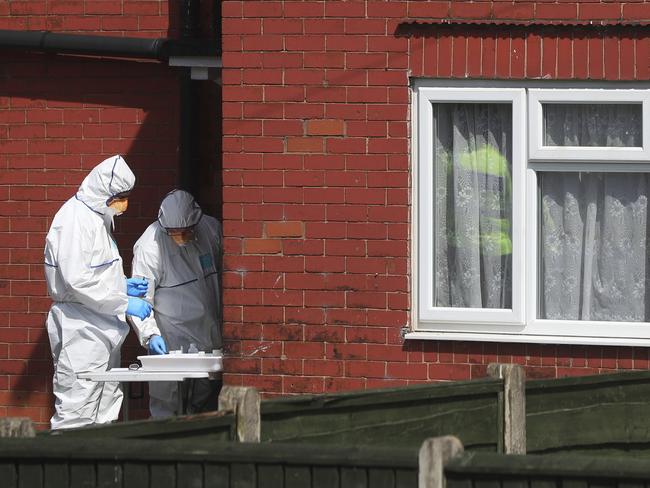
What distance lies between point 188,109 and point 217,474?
524 cm

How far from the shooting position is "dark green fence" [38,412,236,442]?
5934 mm

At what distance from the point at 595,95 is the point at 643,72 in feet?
1.00

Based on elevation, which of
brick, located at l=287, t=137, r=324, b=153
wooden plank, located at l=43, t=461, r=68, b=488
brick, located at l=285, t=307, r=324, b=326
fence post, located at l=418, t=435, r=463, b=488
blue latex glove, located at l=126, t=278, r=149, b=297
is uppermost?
brick, located at l=287, t=137, r=324, b=153

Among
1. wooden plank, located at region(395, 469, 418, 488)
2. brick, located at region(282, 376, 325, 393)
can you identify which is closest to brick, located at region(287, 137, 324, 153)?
brick, located at region(282, 376, 325, 393)

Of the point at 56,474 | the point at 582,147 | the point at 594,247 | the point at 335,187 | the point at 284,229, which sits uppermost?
the point at 582,147

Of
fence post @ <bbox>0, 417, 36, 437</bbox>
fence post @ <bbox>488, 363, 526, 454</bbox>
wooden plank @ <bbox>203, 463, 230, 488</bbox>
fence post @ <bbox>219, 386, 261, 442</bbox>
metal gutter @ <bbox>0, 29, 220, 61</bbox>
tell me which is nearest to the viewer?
wooden plank @ <bbox>203, 463, 230, 488</bbox>

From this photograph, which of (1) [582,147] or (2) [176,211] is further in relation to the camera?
(2) [176,211]

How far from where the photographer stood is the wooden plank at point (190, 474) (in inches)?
212

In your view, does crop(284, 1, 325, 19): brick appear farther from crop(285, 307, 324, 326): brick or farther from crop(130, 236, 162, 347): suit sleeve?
crop(130, 236, 162, 347): suit sleeve

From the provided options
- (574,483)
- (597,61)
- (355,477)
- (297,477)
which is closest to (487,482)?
(574,483)

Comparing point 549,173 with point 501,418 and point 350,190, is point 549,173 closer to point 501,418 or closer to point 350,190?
point 350,190

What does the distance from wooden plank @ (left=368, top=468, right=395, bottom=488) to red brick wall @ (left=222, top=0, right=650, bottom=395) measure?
11.5ft

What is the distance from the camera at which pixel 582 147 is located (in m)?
8.66

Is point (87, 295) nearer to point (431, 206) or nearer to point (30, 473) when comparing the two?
point (431, 206)
